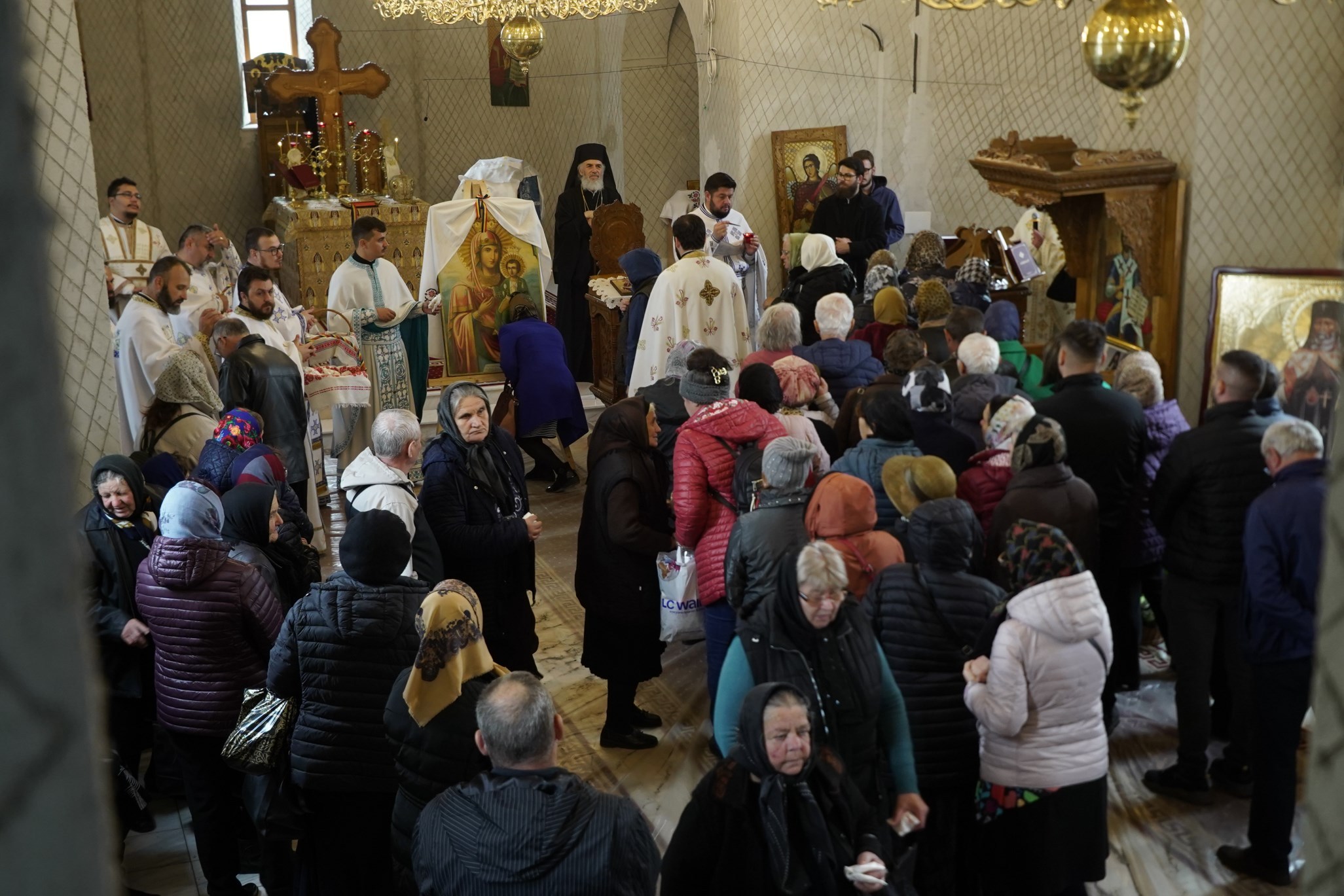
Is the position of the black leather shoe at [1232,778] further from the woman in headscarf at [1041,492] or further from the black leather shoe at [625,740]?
the black leather shoe at [625,740]

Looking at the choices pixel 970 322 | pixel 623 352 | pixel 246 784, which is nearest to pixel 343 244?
pixel 623 352

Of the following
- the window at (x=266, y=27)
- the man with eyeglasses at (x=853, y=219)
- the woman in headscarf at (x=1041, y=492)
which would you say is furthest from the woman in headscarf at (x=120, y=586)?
the window at (x=266, y=27)

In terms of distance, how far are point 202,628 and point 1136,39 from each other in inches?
135

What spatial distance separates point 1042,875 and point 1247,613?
1271 mm

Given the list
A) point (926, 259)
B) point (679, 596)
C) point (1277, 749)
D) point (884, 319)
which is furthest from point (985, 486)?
point (926, 259)

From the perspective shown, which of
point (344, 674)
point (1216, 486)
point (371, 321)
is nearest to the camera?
point (344, 674)

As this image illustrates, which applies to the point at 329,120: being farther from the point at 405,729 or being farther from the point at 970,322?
the point at 405,729

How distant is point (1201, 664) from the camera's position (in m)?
5.03

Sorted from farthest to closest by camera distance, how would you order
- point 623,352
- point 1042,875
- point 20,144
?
point 623,352, point 1042,875, point 20,144

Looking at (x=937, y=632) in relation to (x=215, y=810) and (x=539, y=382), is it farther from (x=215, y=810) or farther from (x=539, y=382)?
(x=539, y=382)

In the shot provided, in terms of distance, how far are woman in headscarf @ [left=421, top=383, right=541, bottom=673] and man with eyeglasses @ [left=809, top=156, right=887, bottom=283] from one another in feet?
18.7

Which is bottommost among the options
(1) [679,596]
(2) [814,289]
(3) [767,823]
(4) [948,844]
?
(4) [948,844]

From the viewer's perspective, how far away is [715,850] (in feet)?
10.3

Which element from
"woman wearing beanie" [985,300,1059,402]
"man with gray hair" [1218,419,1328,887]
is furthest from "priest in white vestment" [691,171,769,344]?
"man with gray hair" [1218,419,1328,887]
